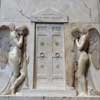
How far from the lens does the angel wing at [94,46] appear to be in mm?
4348

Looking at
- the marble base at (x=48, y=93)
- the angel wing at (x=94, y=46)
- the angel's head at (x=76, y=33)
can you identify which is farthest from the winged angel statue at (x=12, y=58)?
the angel wing at (x=94, y=46)

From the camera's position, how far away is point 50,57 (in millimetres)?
4328

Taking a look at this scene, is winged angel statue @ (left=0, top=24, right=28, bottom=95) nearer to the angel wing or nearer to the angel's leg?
the angel's leg

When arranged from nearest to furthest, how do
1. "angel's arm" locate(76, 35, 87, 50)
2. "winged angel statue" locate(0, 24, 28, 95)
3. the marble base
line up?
the marble base < "winged angel statue" locate(0, 24, 28, 95) < "angel's arm" locate(76, 35, 87, 50)

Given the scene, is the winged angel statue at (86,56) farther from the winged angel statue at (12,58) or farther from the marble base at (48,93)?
the winged angel statue at (12,58)

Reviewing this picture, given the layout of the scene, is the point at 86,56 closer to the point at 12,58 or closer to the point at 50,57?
the point at 50,57

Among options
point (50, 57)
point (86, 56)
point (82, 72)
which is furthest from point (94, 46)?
point (50, 57)

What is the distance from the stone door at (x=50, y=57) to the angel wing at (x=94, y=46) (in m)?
0.44

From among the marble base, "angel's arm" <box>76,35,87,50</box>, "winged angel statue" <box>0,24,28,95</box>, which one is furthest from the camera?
"angel's arm" <box>76,35,87,50</box>

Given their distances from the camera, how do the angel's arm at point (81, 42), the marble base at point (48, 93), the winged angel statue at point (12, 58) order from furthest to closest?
the angel's arm at point (81, 42) → the winged angel statue at point (12, 58) → the marble base at point (48, 93)

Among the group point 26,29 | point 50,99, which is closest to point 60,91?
point 50,99

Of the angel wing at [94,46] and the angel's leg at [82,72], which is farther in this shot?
the angel wing at [94,46]

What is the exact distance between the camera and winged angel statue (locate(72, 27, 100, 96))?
4.22 m

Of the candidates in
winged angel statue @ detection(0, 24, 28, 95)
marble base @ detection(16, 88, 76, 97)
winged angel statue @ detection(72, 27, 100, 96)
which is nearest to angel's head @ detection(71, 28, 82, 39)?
winged angel statue @ detection(72, 27, 100, 96)
